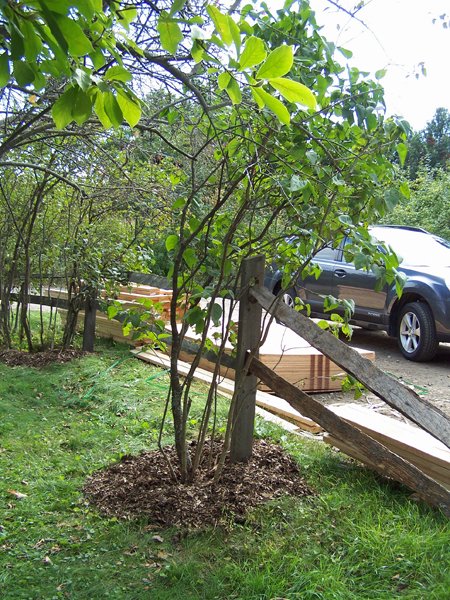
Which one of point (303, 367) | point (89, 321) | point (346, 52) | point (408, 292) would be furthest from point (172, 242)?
point (408, 292)

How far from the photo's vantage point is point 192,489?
3.70 meters

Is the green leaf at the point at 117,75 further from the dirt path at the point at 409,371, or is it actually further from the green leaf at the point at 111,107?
the dirt path at the point at 409,371

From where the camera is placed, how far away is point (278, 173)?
11.5 ft

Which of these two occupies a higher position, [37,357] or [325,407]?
[325,407]

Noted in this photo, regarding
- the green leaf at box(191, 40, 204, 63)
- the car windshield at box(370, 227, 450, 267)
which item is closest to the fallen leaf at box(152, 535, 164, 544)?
the green leaf at box(191, 40, 204, 63)

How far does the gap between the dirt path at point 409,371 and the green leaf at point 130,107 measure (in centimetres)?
494

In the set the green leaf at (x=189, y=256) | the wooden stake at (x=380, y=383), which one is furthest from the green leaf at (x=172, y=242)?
the wooden stake at (x=380, y=383)

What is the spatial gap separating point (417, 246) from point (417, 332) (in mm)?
1554

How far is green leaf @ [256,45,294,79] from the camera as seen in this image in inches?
63.1

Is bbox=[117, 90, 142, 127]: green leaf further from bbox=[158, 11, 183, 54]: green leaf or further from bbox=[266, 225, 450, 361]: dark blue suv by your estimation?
bbox=[266, 225, 450, 361]: dark blue suv

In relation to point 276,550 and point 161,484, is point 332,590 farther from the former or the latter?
point 161,484

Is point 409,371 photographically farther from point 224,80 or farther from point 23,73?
point 23,73

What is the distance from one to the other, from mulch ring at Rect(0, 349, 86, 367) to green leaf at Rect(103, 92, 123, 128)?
20.4 feet

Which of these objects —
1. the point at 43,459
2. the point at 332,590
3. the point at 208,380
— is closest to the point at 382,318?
the point at 208,380
